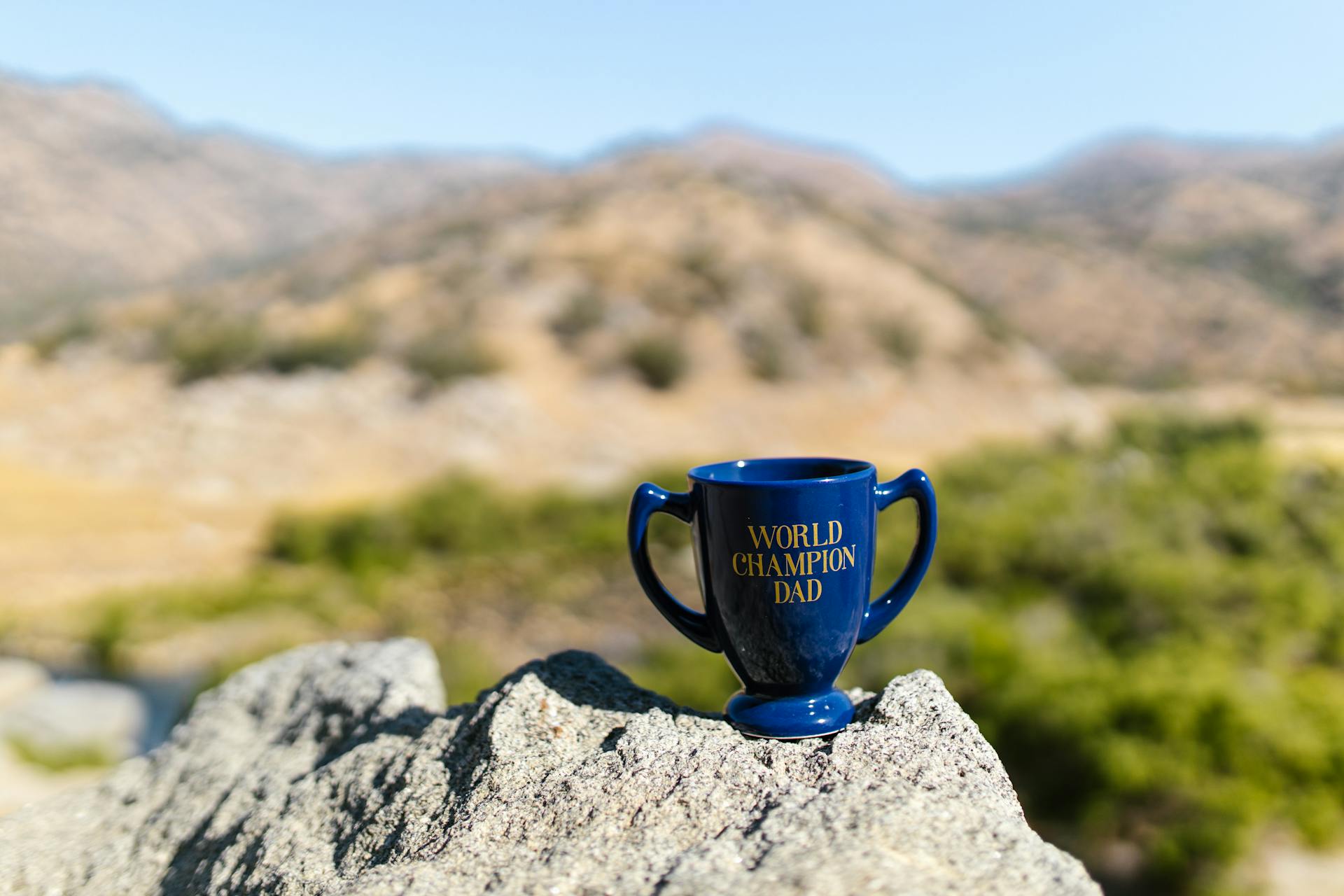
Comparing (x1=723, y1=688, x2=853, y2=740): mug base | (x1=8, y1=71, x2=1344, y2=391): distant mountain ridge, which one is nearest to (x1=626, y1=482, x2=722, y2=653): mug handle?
(x1=723, y1=688, x2=853, y2=740): mug base

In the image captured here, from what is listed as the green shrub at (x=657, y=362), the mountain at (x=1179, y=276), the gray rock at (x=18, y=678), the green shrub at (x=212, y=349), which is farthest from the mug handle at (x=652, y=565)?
the mountain at (x=1179, y=276)

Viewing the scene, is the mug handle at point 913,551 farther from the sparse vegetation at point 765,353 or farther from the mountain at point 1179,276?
the mountain at point 1179,276

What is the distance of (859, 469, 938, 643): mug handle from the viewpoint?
1844mm

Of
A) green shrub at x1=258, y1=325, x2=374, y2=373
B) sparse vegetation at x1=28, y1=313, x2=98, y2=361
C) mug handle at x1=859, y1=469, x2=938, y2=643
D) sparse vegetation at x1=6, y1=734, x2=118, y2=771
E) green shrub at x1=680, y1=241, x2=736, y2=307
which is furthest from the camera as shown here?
green shrub at x1=680, y1=241, x2=736, y2=307

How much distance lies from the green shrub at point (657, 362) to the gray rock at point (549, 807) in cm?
1671

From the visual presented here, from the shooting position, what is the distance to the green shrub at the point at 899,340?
21344mm

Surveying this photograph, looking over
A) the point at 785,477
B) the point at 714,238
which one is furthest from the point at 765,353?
the point at 785,477

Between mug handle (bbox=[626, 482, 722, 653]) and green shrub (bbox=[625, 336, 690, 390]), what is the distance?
1694cm

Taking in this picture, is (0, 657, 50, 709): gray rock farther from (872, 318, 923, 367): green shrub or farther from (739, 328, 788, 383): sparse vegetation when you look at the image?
(872, 318, 923, 367): green shrub

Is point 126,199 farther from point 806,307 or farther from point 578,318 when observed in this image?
point 806,307

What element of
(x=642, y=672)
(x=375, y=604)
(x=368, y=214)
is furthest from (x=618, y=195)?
(x=368, y=214)

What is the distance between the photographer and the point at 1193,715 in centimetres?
478

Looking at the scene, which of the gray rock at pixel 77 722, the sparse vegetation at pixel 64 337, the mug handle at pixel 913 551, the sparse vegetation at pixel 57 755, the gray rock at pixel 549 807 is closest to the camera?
the gray rock at pixel 549 807

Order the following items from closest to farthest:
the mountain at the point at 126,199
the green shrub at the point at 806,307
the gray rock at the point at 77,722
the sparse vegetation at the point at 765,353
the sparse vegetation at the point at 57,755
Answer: the sparse vegetation at the point at 57,755
the gray rock at the point at 77,722
the sparse vegetation at the point at 765,353
the green shrub at the point at 806,307
the mountain at the point at 126,199
